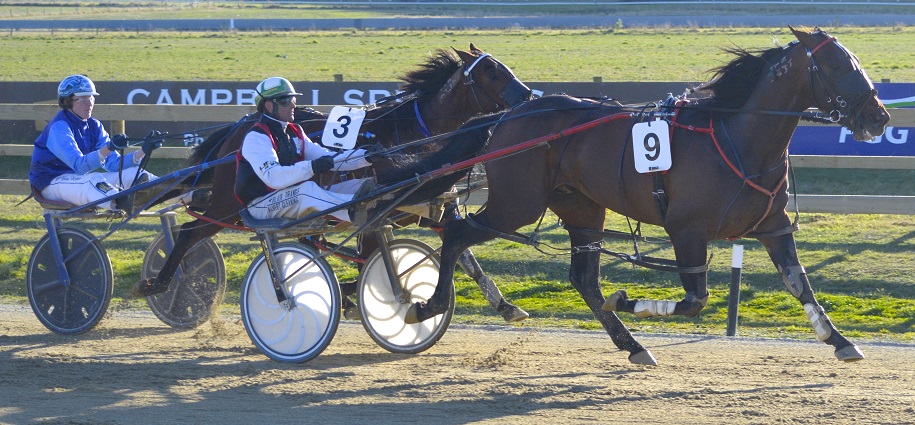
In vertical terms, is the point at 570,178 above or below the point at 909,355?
above

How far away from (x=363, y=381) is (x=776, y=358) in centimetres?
229

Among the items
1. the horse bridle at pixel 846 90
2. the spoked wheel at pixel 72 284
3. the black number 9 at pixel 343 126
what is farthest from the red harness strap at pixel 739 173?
the spoked wheel at pixel 72 284

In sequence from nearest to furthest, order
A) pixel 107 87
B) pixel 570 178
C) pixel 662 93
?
1. pixel 570 178
2. pixel 662 93
3. pixel 107 87

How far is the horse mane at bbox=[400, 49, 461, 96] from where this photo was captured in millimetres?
7746

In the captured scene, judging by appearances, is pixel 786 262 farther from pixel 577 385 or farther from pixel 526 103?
pixel 526 103

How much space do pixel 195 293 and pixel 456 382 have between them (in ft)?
7.96

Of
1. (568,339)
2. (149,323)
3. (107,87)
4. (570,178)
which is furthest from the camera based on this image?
(107,87)

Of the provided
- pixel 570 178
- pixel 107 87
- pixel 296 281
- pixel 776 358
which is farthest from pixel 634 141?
pixel 107 87

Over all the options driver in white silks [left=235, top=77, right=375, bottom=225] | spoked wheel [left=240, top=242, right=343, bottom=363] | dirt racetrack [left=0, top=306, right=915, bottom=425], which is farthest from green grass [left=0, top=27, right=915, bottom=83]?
spoked wheel [left=240, top=242, right=343, bottom=363]

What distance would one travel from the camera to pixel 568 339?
269 inches

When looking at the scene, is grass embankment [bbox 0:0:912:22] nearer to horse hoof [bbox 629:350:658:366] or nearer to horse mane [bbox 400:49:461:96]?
horse mane [bbox 400:49:461:96]

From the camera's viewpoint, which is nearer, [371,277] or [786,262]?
[786,262]

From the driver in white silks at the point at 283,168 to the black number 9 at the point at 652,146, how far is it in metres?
1.52

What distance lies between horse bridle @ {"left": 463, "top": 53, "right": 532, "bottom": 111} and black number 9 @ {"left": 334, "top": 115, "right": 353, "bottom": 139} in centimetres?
92
